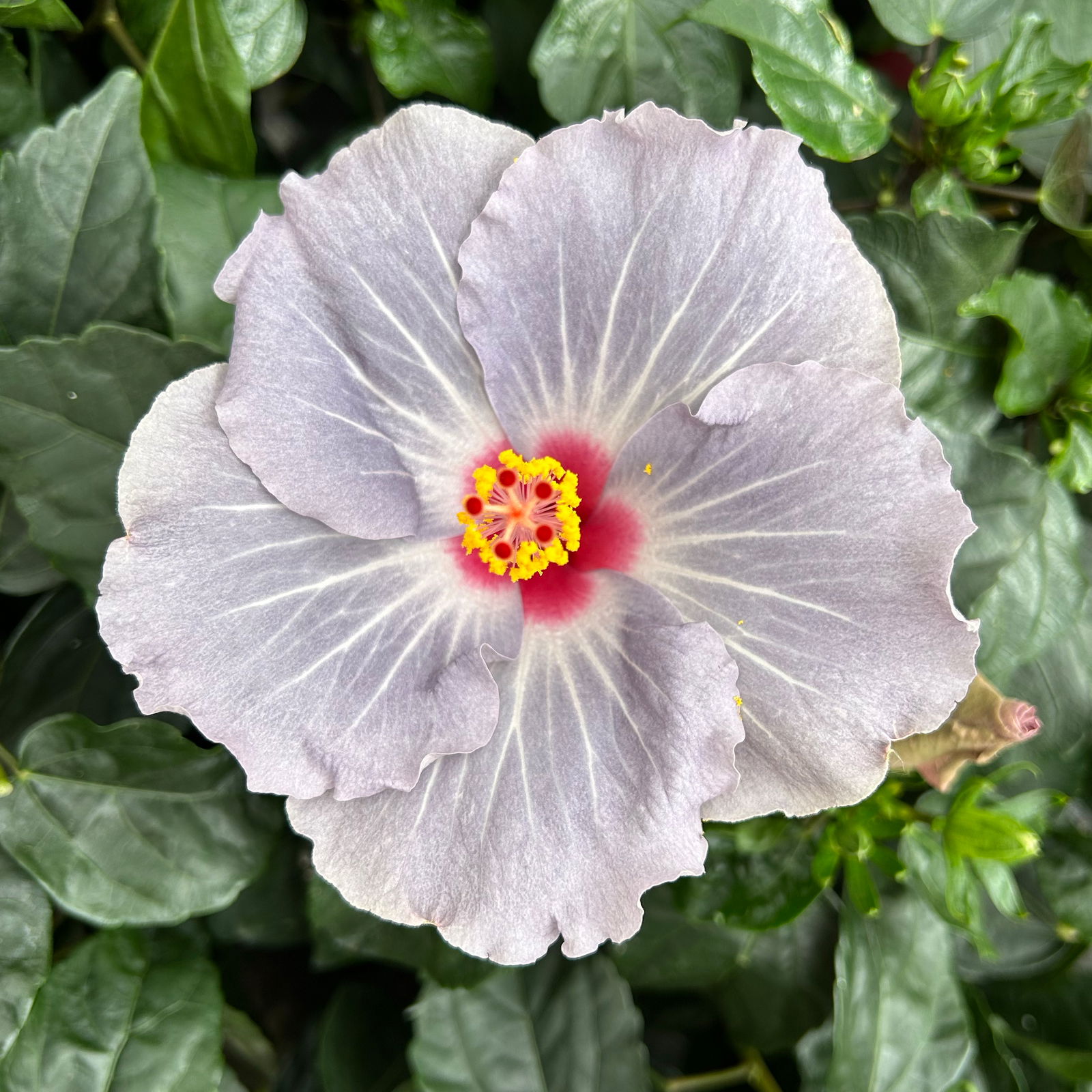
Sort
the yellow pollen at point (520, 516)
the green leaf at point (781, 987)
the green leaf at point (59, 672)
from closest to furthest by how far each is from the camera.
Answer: the yellow pollen at point (520, 516), the green leaf at point (59, 672), the green leaf at point (781, 987)

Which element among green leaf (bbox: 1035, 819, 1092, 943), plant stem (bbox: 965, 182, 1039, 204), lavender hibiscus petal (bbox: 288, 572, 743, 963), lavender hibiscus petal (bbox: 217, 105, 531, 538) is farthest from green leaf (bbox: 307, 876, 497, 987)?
plant stem (bbox: 965, 182, 1039, 204)

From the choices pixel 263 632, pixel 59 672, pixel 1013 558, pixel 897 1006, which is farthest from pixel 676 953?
pixel 59 672

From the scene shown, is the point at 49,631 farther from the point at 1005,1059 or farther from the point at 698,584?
the point at 1005,1059

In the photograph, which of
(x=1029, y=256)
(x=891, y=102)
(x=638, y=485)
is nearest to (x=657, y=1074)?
(x=638, y=485)

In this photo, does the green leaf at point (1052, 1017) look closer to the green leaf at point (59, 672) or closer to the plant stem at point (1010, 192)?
the plant stem at point (1010, 192)

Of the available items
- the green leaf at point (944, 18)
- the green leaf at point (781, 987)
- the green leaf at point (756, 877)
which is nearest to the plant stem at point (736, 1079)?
the green leaf at point (781, 987)
